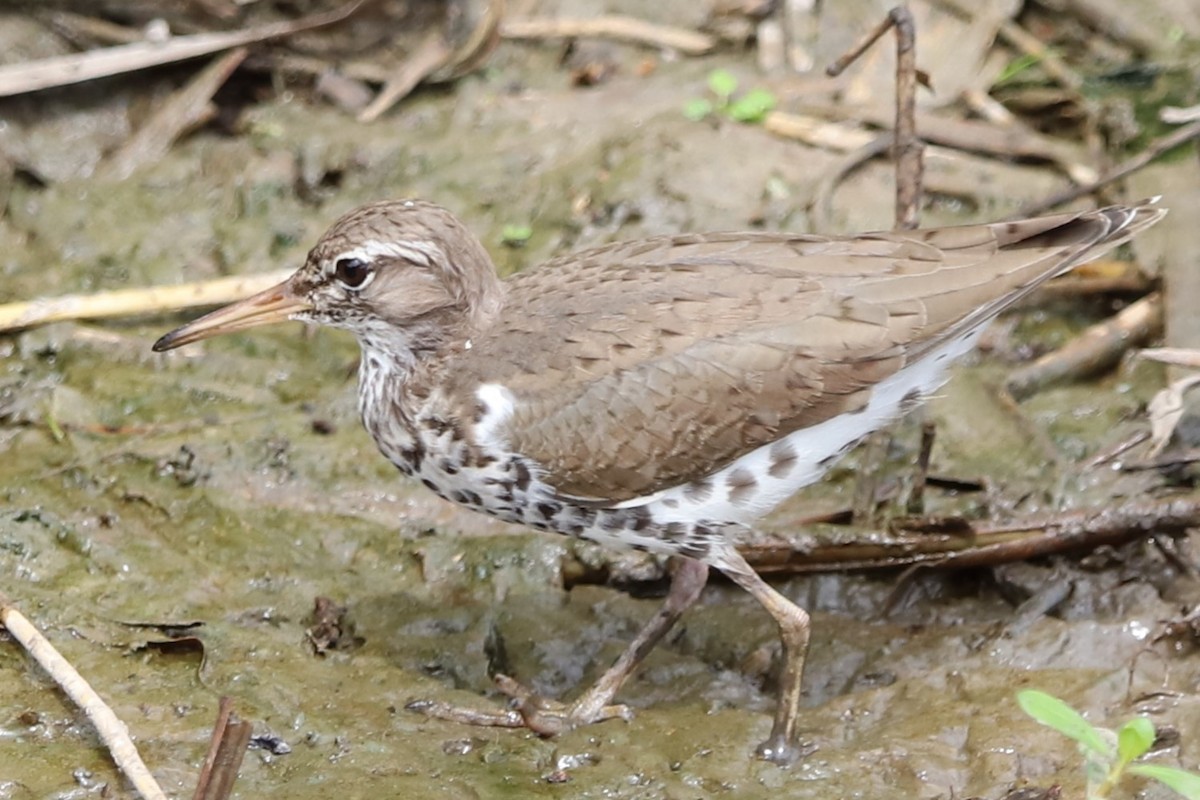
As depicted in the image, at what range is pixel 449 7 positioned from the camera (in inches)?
347

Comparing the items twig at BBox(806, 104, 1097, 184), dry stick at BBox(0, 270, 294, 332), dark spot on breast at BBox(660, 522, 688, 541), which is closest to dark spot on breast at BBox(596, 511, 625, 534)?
dark spot on breast at BBox(660, 522, 688, 541)

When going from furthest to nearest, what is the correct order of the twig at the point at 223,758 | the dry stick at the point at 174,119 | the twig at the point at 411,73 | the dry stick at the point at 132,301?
the twig at the point at 411,73
the dry stick at the point at 174,119
the dry stick at the point at 132,301
the twig at the point at 223,758

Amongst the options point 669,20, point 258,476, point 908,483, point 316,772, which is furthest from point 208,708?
point 669,20

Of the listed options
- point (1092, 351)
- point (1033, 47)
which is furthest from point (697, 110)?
point (1092, 351)

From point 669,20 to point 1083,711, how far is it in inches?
199

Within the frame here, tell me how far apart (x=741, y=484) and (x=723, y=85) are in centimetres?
359

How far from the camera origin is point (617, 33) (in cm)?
884

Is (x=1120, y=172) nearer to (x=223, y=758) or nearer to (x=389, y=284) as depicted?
(x=389, y=284)

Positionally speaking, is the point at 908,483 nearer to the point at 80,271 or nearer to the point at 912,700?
the point at 912,700

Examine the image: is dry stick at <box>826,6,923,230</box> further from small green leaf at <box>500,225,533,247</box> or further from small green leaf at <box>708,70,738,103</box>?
small green leaf at <box>708,70,738,103</box>

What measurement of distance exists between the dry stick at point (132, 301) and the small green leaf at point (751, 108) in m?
2.50

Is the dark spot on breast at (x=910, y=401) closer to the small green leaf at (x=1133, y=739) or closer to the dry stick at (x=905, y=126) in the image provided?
the dry stick at (x=905, y=126)

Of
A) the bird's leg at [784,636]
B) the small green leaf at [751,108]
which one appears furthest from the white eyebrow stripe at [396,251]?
the small green leaf at [751,108]

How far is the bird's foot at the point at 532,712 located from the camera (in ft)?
17.8
